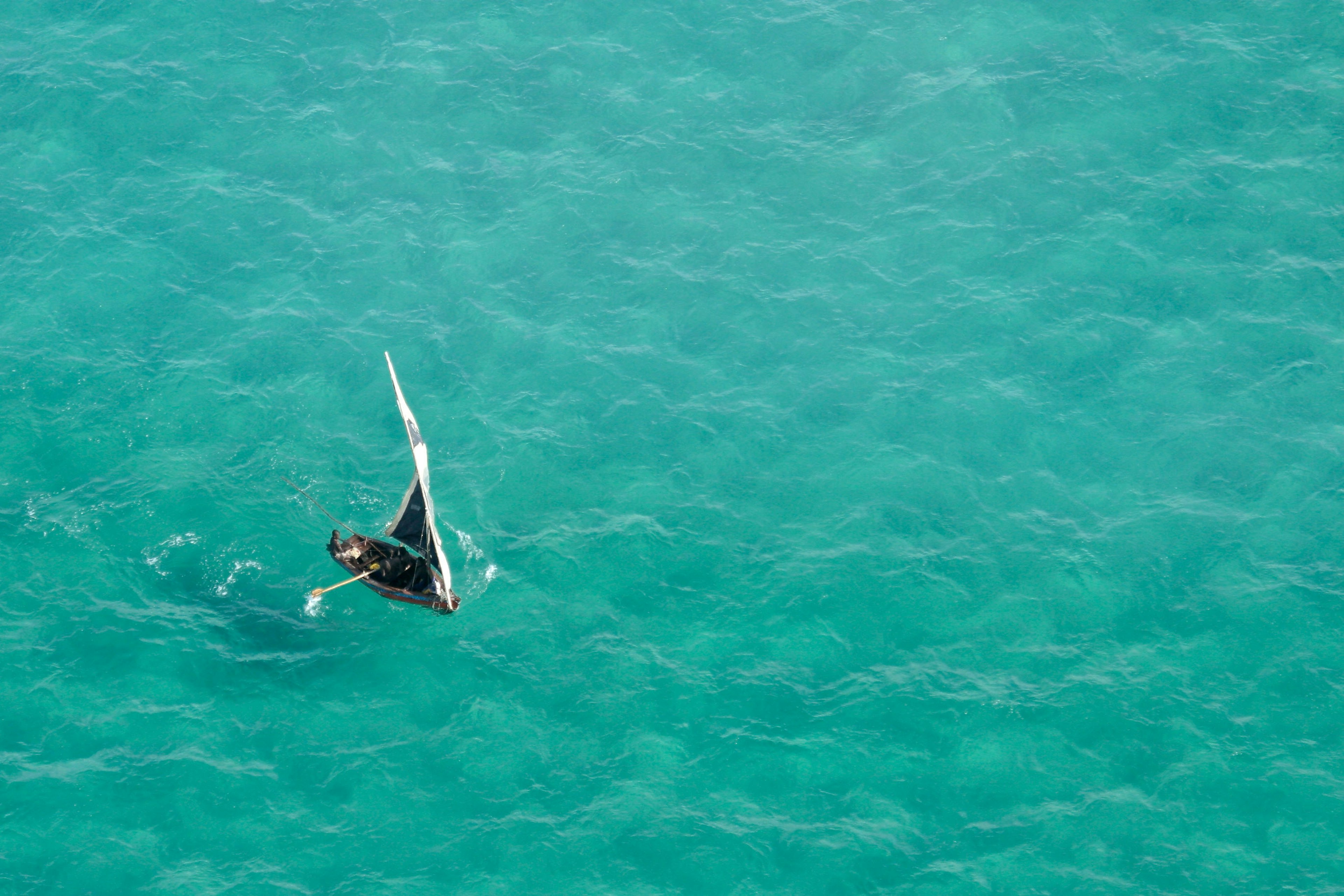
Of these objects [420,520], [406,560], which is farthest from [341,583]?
[420,520]

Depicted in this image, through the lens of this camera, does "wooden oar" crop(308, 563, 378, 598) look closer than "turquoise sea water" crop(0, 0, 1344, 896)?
No

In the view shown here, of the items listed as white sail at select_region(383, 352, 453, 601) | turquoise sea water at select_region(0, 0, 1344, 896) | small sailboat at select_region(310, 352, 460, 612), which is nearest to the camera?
turquoise sea water at select_region(0, 0, 1344, 896)

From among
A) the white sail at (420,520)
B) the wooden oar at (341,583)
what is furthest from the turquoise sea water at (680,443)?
the white sail at (420,520)

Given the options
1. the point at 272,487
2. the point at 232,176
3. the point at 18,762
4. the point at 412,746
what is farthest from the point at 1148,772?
the point at 232,176

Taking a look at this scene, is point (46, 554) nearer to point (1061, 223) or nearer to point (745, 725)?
point (745, 725)

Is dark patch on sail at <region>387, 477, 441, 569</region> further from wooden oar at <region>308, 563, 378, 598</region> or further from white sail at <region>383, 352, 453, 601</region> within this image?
wooden oar at <region>308, 563, 378, 598</region>

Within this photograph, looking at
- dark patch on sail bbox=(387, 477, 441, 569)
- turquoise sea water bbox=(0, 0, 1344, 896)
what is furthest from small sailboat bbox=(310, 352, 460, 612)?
turquoise sea water bbox=(0, 0, 1344, 896)

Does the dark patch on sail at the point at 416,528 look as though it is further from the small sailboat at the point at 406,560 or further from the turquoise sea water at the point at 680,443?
the turquoise sea water at the point at 680,443
